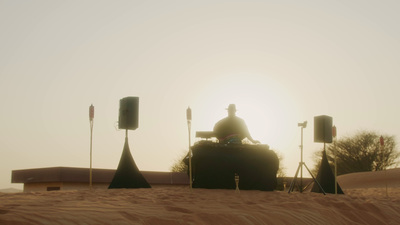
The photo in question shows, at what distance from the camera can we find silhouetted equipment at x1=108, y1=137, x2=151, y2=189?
13.6m

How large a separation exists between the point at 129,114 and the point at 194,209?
601cm

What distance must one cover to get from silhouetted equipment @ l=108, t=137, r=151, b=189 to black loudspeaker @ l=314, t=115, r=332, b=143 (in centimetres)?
574

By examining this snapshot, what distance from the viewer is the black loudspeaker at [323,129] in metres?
16.5

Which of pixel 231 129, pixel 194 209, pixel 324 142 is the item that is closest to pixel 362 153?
pixel 324 142

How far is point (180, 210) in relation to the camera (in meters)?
8.58

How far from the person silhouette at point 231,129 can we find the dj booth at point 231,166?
0.36 metres

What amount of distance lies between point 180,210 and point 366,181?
21.0 m

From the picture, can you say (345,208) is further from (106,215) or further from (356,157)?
(356,157)

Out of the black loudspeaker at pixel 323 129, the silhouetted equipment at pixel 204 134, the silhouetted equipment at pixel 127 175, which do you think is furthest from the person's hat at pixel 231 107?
the black loudspeaker at pixel 323 129

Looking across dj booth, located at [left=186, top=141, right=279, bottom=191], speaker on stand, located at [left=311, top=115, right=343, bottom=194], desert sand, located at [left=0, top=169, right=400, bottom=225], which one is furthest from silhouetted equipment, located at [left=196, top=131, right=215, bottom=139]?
speaker on stand, located at [left=311, top=115, right=343, bottom=194]

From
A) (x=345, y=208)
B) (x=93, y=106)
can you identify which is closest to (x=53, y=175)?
(x=93, y=106)

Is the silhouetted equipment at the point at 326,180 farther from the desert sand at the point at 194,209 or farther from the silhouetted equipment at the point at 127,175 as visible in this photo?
the silhouetted equipment at the point at 127,175

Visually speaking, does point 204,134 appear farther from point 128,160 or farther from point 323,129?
point 323,129

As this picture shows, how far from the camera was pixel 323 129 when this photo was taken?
16484 millimetres
